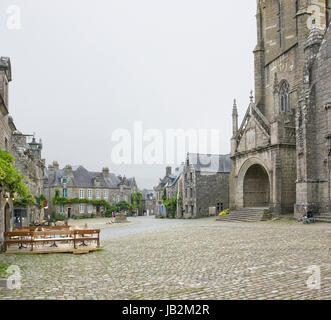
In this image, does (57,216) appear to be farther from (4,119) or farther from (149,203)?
(4,119)

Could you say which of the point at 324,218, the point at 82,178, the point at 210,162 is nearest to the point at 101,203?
the point at 82,178

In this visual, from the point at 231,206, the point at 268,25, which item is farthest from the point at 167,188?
the point at 268,25

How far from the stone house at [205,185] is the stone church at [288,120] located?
9660mm

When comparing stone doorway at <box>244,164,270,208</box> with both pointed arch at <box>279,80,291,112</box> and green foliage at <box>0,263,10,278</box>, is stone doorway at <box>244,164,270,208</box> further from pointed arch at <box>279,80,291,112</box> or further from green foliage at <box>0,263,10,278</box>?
green foliage at <box>0,263,10,278</box>

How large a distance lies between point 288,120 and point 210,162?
1698 cm

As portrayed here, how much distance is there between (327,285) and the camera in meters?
5.77

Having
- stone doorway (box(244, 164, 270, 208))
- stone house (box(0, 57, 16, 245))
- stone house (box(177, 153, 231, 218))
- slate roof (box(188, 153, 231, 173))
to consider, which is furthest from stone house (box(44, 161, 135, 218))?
stone house (box(0, 57, 16, 245))

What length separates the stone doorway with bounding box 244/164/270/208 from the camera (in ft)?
92.6

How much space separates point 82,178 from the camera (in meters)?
55.9

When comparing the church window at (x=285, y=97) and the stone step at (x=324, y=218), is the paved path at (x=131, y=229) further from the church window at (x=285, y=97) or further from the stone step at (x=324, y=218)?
the church window at (x=285, y=97)

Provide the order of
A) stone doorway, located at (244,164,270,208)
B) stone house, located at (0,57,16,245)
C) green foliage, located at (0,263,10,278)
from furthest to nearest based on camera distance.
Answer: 1. stone doorway, located at (244,164,270,208)
2. stone house, located at (0,57,16,245)
3. green foliage, located at (0,263,10,278)

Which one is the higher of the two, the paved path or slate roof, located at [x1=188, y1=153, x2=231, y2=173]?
slate roof, located at [x1=188, y1=153, x2=231, y2=173]

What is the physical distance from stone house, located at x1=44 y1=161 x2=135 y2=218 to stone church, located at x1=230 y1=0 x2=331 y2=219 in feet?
101
